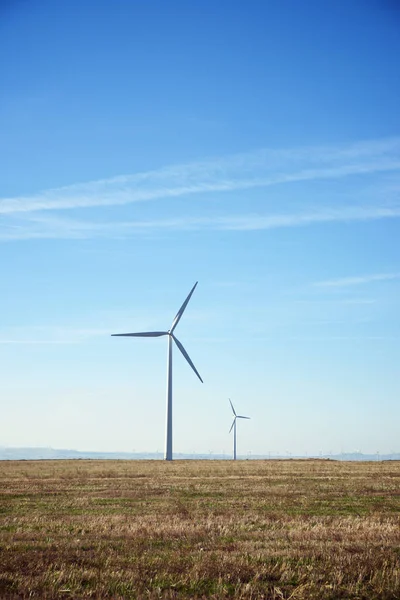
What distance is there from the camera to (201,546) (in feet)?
53.9

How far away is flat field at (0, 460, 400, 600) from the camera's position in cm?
Answer: 1209

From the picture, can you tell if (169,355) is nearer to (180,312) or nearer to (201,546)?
(180,312)

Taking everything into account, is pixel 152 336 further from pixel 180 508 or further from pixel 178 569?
pixel 178 569

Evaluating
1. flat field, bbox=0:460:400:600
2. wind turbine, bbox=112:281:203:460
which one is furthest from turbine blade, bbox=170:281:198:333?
flat field, bbox=0:460:400:600

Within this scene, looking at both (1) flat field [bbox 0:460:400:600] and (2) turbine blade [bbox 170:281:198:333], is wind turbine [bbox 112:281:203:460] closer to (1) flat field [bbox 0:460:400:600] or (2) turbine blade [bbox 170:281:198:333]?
(2) turbine blade [bbox 170:281:198:333]

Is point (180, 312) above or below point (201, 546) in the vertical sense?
above

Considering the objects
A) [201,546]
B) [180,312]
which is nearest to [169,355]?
[180,312]

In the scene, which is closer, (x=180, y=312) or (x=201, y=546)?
(x=201, y=546)

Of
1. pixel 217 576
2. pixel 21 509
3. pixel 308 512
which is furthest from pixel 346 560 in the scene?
pixel 21 509

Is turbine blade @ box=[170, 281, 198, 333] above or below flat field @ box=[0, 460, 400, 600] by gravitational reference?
above

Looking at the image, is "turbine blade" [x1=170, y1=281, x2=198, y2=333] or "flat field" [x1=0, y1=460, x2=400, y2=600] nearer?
"flat field" [x1=0, y1=460, x2=400, y2=600]

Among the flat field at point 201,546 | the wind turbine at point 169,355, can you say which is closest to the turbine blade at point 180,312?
the wind turbine at point 169,355

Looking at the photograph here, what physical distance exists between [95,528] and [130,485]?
20.2m

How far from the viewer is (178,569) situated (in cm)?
1343
